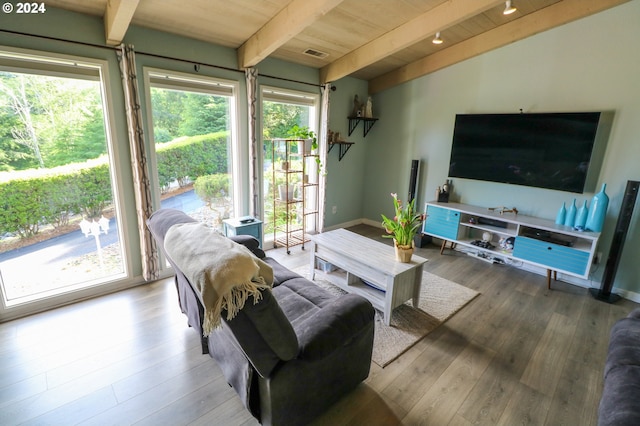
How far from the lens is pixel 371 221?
5184 mm

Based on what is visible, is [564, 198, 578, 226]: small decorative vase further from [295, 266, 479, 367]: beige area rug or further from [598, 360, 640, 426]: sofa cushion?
[598, 360, 640, 426]: sofa cushion

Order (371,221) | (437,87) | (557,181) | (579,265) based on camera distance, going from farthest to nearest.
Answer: (371,221)
(437,87)
(557,181)
(579,265)

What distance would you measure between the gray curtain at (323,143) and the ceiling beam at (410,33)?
0.20 meters

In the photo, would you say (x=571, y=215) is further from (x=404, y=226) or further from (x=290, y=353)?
(x=290, y=353)

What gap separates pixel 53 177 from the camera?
238 cm

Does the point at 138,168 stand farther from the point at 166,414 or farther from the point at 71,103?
the point at 166,414

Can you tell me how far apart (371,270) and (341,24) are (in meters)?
2.40

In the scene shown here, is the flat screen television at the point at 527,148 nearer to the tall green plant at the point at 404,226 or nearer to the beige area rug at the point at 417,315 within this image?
the beige area rug at the point at 417,315

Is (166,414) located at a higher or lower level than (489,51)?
lower

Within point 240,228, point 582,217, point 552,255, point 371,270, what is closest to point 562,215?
point 582,217

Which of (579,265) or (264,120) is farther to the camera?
(264,120)

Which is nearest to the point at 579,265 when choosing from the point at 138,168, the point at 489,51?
the point at 489,51

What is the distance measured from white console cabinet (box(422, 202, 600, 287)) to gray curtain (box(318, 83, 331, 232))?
1513 mm

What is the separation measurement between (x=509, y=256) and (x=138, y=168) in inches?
157
